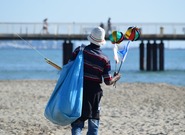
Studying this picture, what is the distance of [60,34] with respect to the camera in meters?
41.0

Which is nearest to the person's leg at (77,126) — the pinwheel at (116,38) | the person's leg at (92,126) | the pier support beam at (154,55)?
the person's leg at (92,126)

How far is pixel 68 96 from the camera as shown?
5.71 m

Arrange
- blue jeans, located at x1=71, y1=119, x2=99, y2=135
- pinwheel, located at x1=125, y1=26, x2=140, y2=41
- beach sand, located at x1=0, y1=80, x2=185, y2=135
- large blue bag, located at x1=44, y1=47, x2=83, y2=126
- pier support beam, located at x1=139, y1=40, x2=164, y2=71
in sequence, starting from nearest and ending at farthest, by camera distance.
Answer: large blue bag, located at x1=44, y1=47, x2=83, y2=126
blue jeans, located at x1=71, y1=119, x2=99, y2=135
pinwheel, located at x1=125, y1=26, x2=140, y2=41
beach sand, located at x1=0, y1=80, x2=185, y2=135
pier support beam, located at x1=139, y1=40, x2=164, y2=71

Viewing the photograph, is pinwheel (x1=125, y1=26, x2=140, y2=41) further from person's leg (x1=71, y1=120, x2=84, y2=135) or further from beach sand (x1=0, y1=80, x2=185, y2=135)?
beach sand (x1=0, y1=80, x2=185, y2=135)

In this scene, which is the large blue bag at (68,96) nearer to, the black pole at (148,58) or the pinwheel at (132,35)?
the pinwheel at (132,35)

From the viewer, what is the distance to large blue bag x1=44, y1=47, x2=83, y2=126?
5680mm

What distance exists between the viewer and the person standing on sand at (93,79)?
583cm

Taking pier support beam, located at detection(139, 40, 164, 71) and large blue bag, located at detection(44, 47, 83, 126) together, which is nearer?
large blue bag, located at detection(44, 47, 83, 126)

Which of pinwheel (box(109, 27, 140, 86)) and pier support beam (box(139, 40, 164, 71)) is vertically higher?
pinwheel (box(109, 27, 140, 86))

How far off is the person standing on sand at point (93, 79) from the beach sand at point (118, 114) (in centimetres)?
315

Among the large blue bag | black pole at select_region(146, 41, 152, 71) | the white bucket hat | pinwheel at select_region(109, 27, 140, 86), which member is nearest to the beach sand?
the large blue bag

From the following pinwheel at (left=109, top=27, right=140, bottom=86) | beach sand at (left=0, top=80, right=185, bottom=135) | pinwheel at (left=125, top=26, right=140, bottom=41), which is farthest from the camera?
beach sand at (left=0, top=80, right=185, bottom=135)

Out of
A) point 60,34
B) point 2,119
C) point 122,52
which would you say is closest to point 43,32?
point 60,34

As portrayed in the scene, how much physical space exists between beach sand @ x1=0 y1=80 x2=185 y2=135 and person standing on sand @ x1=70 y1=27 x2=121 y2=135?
3.15m
